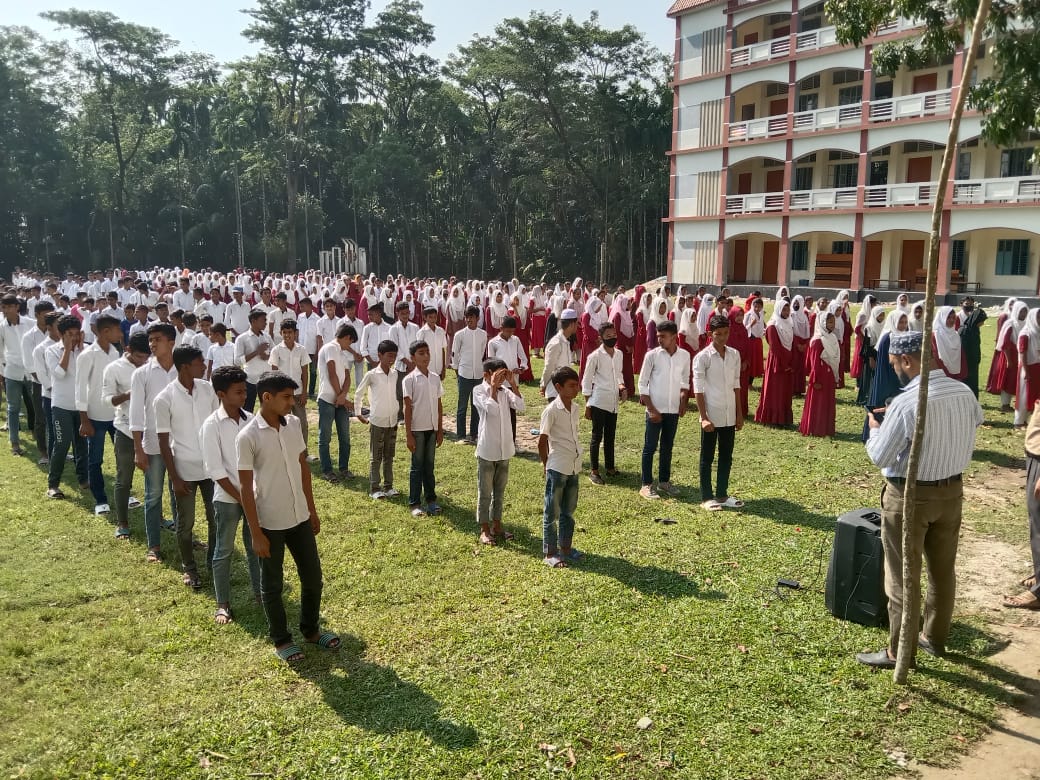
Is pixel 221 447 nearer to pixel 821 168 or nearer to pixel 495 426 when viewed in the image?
pixel 495 426

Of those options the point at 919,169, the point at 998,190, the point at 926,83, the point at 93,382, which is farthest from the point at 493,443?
the point at 926,83

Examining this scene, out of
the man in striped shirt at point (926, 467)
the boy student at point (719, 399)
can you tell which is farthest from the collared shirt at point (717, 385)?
the man in striped shirt at point (926, 467)

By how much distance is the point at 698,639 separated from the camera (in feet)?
16.8

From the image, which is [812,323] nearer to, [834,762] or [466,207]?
[834,762]

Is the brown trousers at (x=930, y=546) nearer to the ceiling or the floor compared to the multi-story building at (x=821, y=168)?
nearer to the floor

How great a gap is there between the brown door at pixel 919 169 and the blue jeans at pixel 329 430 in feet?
95.5

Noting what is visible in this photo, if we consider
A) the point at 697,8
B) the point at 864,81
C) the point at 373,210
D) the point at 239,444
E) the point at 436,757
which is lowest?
the point at 436,757

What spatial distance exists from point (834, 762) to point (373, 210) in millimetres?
46426

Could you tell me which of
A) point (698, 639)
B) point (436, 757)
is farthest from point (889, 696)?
point (436, 757)

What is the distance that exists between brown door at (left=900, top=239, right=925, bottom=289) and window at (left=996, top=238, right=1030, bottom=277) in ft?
9.74

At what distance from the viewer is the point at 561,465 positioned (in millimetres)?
6359

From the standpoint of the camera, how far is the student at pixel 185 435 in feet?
19.3

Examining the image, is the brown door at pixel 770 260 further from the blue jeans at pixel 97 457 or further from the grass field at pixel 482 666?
the blue jeans at pixel 97 457

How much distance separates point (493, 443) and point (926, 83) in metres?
31.1
